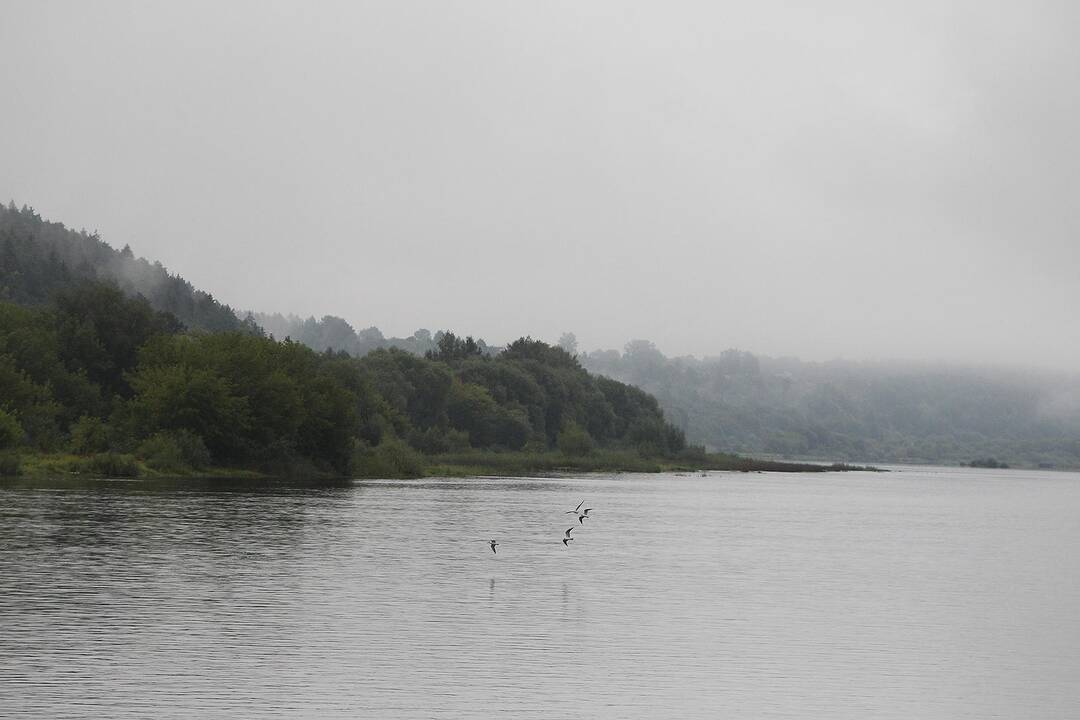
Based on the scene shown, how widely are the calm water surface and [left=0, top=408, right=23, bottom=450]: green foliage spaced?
29.3 meters

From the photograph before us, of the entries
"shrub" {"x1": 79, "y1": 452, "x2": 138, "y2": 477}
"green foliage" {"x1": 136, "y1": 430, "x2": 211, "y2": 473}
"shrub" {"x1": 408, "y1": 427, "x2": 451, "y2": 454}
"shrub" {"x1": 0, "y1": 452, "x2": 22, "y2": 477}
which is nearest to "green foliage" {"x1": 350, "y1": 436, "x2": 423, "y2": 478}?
"green foliage" {"x1": 136, "y1": 430, "x2": 211, "y2": 473}

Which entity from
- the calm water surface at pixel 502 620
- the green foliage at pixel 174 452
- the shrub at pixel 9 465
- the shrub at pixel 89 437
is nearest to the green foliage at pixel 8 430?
the shrub at pixel 9 465

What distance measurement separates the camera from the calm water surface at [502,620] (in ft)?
79.8

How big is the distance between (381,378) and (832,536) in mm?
125073

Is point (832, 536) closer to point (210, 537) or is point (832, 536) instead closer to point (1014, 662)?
point (210, 537)

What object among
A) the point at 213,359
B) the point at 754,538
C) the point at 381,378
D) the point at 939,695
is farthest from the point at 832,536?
the point at 381,378

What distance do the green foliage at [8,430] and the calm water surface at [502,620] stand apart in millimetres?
29264

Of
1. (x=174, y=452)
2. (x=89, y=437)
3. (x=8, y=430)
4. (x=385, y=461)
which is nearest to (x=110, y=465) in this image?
(x=174, y=452)

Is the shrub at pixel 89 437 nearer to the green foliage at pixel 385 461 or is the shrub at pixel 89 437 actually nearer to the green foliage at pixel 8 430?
the green foliage at pixel 8 430

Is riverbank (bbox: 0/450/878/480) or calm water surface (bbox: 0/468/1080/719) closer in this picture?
calm water surface (bbox: 0/468/1080/719)

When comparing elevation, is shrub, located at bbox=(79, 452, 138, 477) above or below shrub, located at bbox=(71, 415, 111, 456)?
below

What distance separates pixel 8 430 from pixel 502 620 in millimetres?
74676

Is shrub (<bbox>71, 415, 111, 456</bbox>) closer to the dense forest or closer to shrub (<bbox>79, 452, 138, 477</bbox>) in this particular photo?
the dense forest

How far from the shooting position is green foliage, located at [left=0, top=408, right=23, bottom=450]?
315ft
